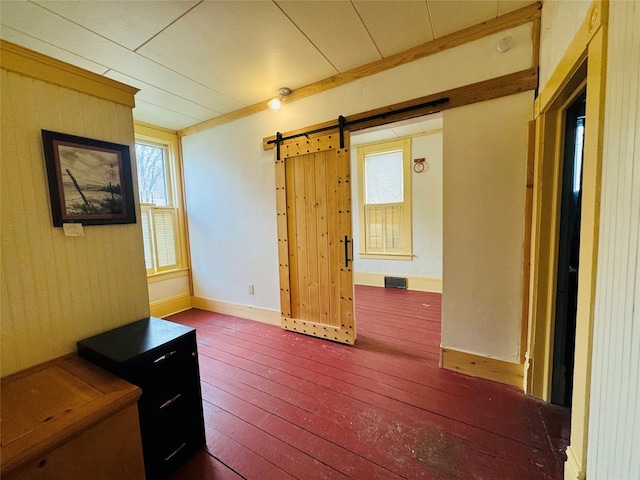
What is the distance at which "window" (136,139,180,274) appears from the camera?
3.53 m

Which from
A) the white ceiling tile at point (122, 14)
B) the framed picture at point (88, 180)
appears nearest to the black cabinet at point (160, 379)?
the framed picture at point (88, 180)

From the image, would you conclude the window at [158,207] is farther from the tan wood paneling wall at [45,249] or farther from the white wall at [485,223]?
the white wall at [485,223]

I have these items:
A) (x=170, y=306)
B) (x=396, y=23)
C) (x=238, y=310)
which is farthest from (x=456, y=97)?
(x=170, y=306)

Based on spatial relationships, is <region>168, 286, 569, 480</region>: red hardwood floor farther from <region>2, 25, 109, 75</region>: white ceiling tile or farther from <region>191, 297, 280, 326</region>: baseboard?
<region>2, 25, 109, 75</region>: white ceiling tile

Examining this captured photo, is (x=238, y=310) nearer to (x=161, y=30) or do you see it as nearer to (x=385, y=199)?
(x=161, y=30)

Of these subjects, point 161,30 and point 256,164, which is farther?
point 256,164

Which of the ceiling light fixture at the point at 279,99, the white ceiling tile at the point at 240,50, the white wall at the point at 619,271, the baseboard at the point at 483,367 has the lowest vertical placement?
the baseboard at the point at 483,367

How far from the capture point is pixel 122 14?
5.60 ft

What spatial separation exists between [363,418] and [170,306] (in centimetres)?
315

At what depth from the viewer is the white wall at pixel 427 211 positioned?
423cm

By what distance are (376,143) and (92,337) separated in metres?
4.49

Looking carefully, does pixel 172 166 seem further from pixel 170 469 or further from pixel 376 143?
pixel 170 469

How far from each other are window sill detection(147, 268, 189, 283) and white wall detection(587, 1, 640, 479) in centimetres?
405

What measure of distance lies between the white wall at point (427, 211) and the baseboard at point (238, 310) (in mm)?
2460
